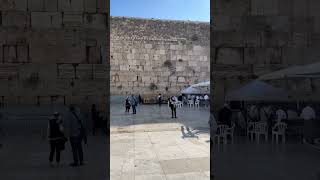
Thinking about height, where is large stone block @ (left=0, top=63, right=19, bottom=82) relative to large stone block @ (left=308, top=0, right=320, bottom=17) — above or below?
below

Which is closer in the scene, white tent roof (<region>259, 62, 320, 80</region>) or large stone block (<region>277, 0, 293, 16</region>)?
large stone block (<region>277, 0, 293, 16</region>)

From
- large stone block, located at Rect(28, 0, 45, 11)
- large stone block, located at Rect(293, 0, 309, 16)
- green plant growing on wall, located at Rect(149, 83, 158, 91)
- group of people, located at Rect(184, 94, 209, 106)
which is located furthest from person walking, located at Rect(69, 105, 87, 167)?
green plant growing on wall, located at Rect(149, 83, 158, 91)

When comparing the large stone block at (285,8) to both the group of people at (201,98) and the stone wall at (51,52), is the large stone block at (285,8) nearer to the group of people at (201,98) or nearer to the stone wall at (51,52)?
the stone wall at (51,52)

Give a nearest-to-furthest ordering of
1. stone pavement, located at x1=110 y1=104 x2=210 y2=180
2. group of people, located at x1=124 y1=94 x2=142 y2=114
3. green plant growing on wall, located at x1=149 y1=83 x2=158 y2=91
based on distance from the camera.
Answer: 1. stone pavement, located at x1=110 y1=104 x2=210 y2=180
2. group of people, located at x1=124 y1=94 x2=142 y2=114
3. green plant growing on wall, located at x1=149 y1=83 x2=158 y2=91

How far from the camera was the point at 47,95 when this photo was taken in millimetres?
4676

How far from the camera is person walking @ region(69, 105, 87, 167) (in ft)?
16.4

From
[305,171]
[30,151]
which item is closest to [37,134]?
[30,151]

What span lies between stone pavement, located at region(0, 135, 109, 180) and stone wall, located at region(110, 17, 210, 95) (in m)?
20.1

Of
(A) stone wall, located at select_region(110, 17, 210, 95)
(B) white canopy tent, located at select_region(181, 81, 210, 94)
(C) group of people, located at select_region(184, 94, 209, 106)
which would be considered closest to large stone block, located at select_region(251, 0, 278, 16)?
(B) white canopy tent, located at select_region(181, 81, 210, 94)

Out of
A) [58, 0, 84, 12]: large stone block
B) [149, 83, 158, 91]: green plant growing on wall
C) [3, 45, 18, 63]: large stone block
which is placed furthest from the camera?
[149, 83, 158, 91]: green plant growing on wall

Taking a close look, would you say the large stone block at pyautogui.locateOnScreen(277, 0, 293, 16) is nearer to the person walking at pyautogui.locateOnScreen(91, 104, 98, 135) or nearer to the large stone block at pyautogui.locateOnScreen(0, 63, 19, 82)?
the person walking at pyautogui.locateOnScreen(91, 104, 98, 135)

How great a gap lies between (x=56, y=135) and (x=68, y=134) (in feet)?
0.78

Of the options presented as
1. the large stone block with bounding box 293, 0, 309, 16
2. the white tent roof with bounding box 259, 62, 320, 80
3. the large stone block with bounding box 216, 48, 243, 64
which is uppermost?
the large stone block with bounding box 293, 0, 309, 16

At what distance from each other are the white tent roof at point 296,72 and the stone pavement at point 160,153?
1635mm
